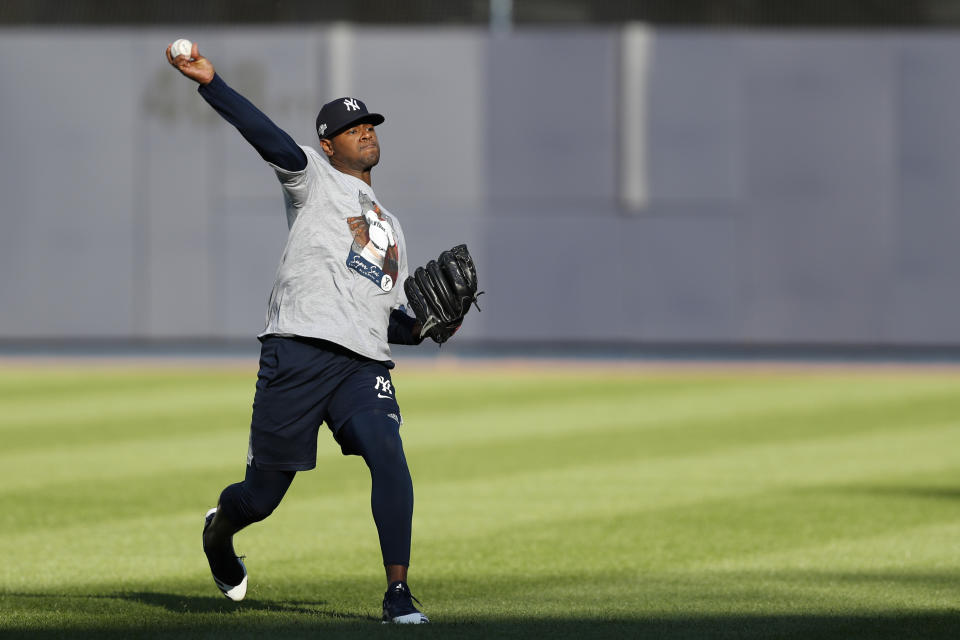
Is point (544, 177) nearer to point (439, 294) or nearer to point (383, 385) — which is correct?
point (439, 294)

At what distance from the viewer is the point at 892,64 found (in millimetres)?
33594

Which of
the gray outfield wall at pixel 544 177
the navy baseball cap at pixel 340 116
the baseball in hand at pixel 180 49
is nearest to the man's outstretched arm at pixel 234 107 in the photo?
A: the baseball in hand at pixel 180 49

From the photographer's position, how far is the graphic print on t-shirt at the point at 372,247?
7176mm

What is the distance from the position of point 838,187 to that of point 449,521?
78.7 ft

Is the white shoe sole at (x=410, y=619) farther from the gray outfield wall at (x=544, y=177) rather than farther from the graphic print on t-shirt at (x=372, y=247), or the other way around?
the gray outfield wall at (x=544, y=177)

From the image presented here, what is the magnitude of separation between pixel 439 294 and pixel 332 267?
1.85 feet

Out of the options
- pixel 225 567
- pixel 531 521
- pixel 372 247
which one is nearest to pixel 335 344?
pixel 372 247

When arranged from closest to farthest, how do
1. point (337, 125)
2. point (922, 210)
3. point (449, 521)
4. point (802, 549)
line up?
point (337, 125) → point (802, 549) → point (449, 521) → point (922, 210)

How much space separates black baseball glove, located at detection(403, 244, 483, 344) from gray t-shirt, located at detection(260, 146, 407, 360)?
205mm

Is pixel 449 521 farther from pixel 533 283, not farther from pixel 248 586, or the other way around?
pixel 533 283

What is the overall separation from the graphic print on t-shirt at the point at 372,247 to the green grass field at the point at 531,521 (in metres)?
1.51

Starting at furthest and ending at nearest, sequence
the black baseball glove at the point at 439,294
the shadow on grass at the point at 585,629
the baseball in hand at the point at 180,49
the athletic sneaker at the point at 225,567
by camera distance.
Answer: the athletic sneaker at the point at 225,567 < the black baseball glove at the point at 439,294 < the shadow on grass at the point at 585,629 < the baseball in hand at the point at 180,49

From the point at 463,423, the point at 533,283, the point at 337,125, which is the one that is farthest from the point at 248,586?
the point at 533,283

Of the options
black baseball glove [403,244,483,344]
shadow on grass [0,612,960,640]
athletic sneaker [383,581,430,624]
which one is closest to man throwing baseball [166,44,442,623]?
athletic sneaker [383,581,430,624]
